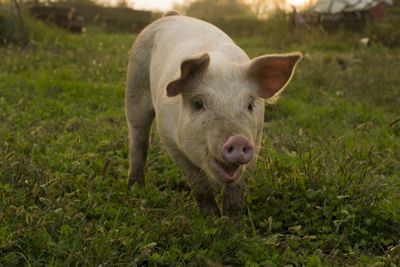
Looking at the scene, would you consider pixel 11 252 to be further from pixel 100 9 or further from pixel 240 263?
pixel 100 9

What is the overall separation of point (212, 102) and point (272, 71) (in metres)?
0.48

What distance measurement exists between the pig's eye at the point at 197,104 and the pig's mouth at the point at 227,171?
30 centimetres

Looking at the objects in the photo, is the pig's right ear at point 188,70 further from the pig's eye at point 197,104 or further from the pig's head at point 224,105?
the pig's eye at point 197,104

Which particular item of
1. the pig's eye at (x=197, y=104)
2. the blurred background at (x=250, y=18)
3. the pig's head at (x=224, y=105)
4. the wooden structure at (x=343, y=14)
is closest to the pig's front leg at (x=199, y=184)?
the pig's head at (x=224, y=105)

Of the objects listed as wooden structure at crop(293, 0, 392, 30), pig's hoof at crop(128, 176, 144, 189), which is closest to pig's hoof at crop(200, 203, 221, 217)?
pig's hoof at crop(128, 176, 144, 189)

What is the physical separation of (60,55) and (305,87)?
3.98 metres

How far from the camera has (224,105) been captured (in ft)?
9.84

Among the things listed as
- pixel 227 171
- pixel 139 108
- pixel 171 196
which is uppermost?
pixel 227 171

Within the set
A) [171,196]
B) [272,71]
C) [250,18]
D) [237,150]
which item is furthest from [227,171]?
[250,18]

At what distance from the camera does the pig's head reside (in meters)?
2.85

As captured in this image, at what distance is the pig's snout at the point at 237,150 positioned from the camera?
2.73 m

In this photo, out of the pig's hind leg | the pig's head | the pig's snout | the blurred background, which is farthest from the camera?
the blurred background

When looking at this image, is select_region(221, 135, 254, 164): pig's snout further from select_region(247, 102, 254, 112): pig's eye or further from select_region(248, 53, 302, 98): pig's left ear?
select_region(248, 53, 302, 98): pig's left ear

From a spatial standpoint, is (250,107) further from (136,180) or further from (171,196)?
(136,180)
